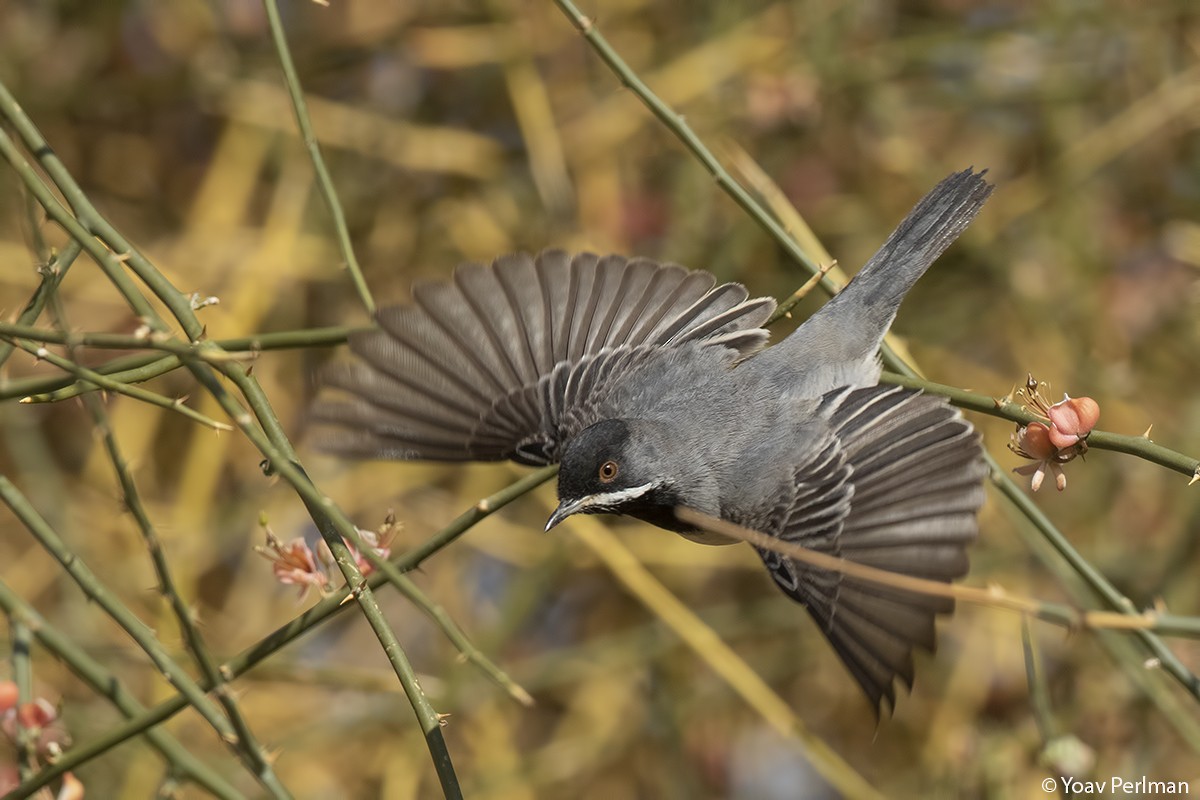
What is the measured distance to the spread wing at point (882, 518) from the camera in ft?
9.20

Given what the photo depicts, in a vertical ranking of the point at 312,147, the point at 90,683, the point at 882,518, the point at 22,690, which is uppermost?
the point at 312,147

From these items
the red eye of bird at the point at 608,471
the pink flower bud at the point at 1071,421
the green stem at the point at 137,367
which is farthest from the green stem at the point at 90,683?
the pink flower bud at the point at 1071,421

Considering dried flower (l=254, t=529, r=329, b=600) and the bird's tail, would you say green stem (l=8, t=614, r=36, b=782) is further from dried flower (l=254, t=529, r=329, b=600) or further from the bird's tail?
the bird's tail

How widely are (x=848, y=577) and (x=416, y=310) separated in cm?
134

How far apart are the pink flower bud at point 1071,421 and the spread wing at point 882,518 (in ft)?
0.71

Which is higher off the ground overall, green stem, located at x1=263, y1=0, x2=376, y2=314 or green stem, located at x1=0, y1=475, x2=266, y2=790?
green stem, located at x1=263, y1=0, x2=376, y2=314

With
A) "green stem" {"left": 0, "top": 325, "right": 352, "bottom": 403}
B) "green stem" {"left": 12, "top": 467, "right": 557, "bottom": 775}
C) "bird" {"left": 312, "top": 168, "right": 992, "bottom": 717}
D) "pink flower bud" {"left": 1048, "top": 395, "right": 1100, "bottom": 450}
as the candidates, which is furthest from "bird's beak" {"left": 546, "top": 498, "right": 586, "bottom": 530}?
"pink flower bud" {"left": 1048, "top": 395, "right": 1100, "bottom": 450}

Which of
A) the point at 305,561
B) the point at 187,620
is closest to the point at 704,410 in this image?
the point at 305,561

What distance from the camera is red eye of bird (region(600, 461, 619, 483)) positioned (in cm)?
333

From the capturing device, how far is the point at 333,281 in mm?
5809

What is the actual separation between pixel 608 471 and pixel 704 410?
0.40 meters

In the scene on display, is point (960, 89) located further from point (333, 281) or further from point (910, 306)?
point (333, 281)

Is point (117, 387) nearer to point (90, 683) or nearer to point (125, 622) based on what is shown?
point (125, 622)

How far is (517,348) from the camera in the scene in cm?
391
